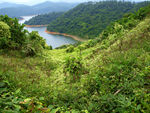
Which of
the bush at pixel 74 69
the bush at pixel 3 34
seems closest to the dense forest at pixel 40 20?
the bush at pixel 3 34

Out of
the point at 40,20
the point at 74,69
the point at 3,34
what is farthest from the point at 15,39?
the point at 40,20

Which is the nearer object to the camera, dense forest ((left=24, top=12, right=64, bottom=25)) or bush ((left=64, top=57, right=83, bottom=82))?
bush ((left=64, top=57, right=83, bottom=82))

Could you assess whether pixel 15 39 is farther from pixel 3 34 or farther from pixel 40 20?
pixel 40 20

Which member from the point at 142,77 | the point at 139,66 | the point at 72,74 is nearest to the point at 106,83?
the point at 142,77

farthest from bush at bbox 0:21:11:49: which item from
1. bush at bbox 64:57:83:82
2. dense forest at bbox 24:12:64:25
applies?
dense forest at bbox 24:12:64:25

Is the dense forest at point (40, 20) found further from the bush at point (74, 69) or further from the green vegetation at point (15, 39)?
the bush at point (74, 69)

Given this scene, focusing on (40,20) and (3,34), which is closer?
(3,34)

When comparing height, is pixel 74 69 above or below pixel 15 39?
below

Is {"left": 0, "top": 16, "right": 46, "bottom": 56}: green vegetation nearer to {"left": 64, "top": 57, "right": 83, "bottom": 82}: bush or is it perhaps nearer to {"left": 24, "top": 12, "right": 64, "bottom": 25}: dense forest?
{"left": 64, "top": 57, "right": 83, "bottom": 82}: bush

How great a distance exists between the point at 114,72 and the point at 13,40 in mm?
9024

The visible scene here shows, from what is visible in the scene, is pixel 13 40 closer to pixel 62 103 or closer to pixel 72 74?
pixel 72 74

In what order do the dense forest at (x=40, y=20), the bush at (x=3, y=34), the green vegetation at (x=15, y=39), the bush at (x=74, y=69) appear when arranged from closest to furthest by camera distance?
the bush at (x=74, y=69) < the bush at (x=3, y=34) < the green vegetation at (x=15, y=39) < the dense forest at (x=40, y=20)

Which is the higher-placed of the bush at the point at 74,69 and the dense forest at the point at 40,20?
the dense forest at the point at 40,20

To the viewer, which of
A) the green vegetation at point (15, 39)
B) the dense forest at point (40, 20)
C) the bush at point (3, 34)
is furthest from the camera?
the dense forest at point (40, 20)
